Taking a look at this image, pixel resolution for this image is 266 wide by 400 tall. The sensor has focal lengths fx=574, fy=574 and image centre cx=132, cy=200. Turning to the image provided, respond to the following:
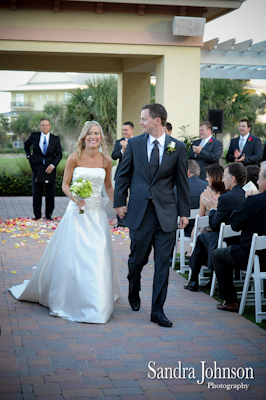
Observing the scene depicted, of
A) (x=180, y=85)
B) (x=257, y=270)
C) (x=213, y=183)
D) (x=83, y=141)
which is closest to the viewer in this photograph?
(x=257, y=270)

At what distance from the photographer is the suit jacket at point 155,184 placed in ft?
18.6

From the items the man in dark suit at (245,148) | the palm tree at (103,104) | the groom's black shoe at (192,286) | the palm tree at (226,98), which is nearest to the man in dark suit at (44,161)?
the man in dark suit at (245,148)

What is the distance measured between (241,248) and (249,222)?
0.32 m

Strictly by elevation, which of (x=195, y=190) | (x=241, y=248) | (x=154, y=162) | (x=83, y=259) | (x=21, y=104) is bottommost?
(x=83, y=259)

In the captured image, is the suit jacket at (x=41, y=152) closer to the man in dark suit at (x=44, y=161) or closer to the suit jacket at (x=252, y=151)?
the man in dark suit at (x=44, y=161)

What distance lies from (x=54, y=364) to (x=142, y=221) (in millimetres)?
1714

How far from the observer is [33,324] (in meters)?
5.72

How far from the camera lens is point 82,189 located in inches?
244

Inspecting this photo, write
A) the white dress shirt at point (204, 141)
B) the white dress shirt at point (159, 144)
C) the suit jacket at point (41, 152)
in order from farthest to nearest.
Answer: the suit jacket at point (41, 152) < the white dress shirt at point (204, 141) < the white dress shirt at point (159, 144)

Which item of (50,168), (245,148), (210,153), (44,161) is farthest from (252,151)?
(44,161)

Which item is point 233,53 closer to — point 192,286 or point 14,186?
point 14,186

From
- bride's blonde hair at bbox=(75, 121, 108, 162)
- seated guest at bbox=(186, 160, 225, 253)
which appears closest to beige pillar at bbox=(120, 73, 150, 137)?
seated guest at bbox=(186, 160, 225, 253)

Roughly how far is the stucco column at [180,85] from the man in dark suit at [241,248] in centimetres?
739

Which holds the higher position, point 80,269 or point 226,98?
point 226,98
